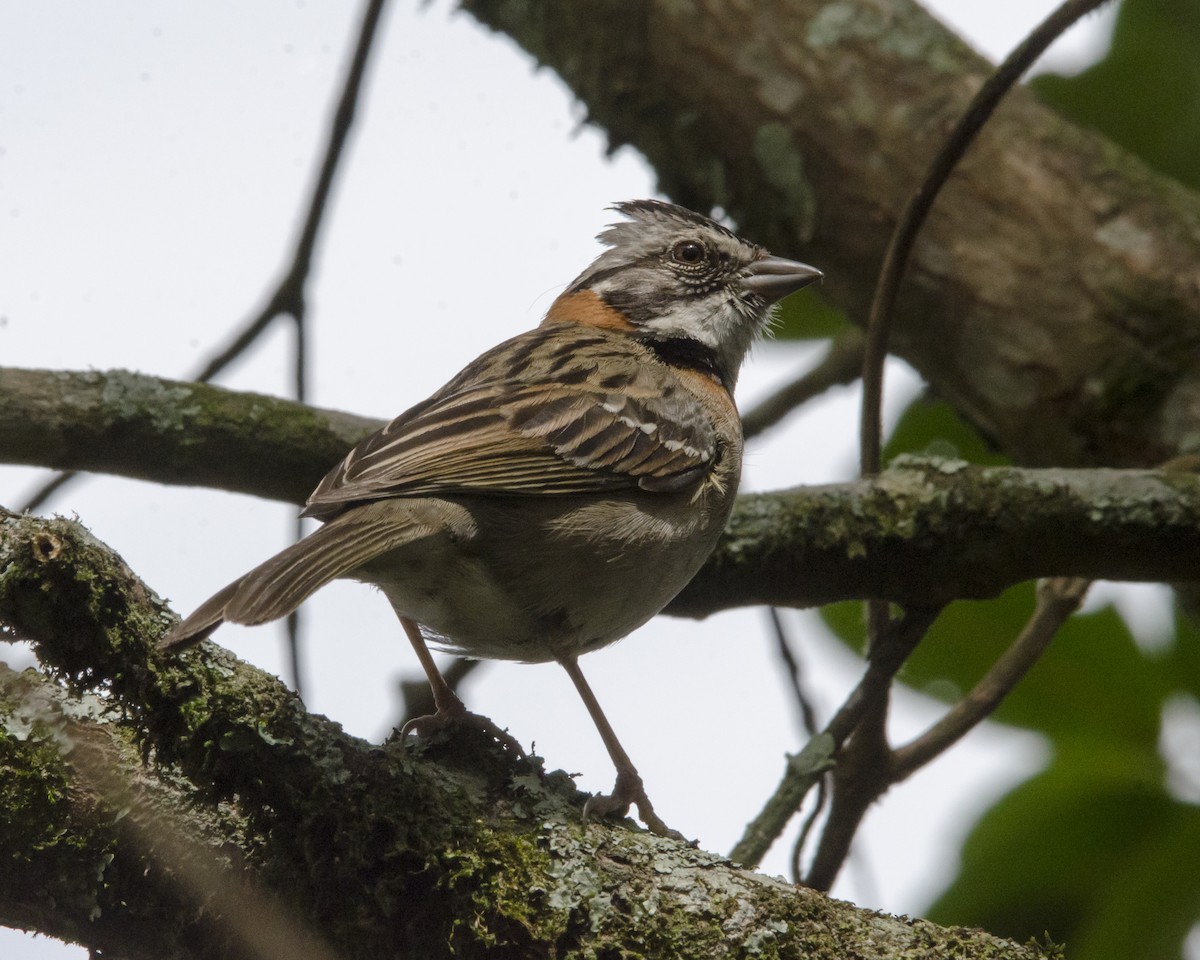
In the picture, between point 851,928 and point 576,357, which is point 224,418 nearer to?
point 576,357

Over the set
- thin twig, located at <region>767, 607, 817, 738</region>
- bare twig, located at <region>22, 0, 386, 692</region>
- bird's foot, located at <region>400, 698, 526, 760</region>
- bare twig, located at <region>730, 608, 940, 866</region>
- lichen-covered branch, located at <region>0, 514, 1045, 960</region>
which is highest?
bare twig, located at <region>22, 0, 386, 692</region>

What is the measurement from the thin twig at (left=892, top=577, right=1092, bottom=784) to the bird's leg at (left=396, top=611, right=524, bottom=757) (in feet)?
5.16

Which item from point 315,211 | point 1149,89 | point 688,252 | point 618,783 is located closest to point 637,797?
point 618,783

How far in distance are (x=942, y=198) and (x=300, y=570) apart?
3297 millimetres

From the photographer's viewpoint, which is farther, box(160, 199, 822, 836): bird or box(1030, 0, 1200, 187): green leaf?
box(1030, 0, 1200, 187): green leaf

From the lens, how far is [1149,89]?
241 inches

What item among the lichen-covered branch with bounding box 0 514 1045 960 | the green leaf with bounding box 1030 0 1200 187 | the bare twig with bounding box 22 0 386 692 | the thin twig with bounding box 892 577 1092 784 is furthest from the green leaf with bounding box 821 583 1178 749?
the lichen-covered branch with bounding box 0 514 1045 960

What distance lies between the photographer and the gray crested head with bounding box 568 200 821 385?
5781 mm

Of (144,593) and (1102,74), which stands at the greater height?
(1102,74)

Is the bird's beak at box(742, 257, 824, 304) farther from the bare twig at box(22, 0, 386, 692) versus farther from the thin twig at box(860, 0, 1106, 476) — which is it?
the bare twig at box(22, 0, 386, 692)

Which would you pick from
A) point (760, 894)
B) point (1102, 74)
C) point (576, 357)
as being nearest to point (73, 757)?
point (760, 894)

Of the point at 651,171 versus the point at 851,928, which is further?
the point at 651,171

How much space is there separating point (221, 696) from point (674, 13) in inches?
164

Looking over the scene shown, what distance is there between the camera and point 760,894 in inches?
113
